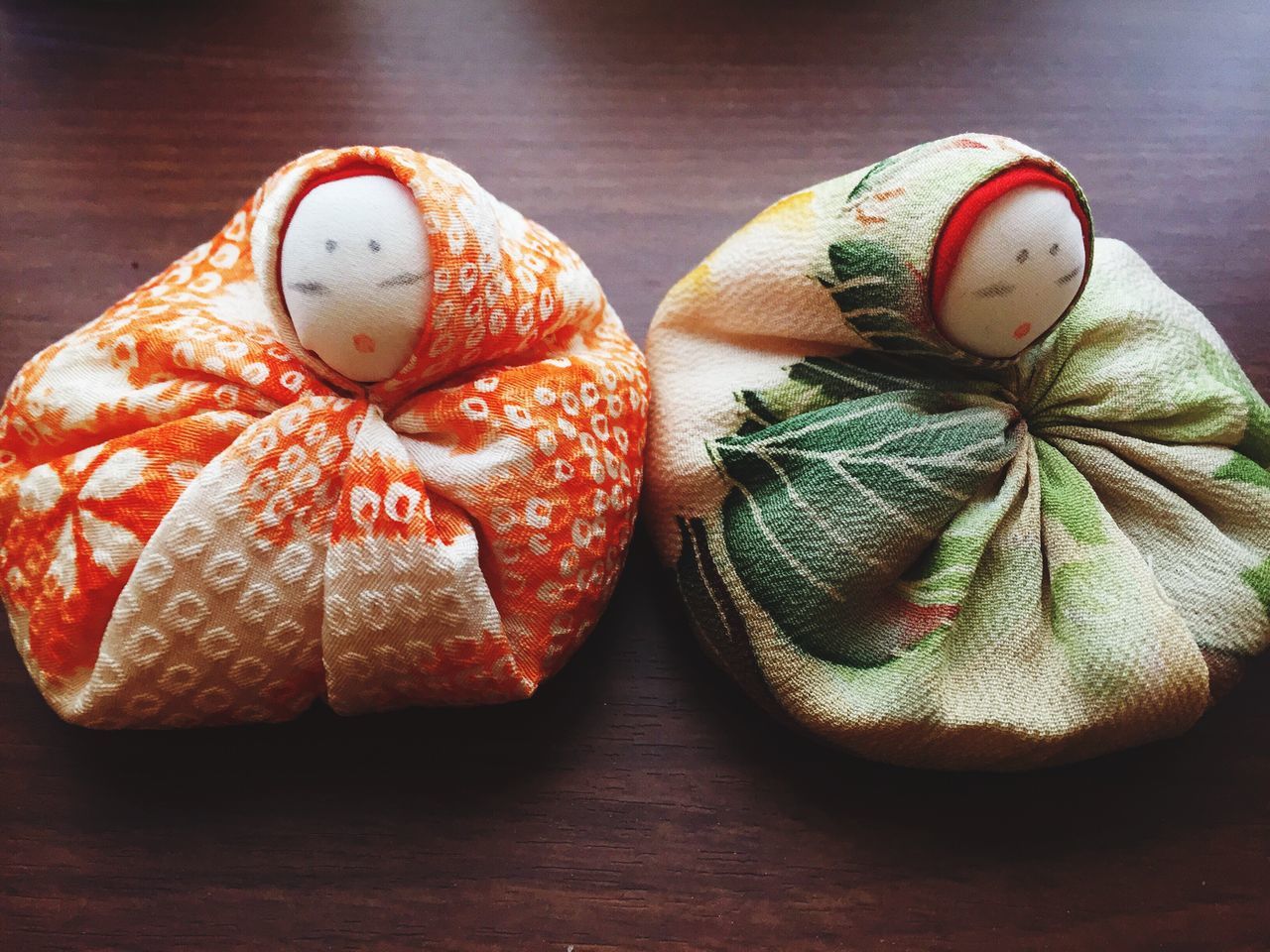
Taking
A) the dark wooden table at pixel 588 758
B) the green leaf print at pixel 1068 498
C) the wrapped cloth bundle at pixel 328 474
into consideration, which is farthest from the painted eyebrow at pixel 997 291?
the dark wooden table at pixel 588 758

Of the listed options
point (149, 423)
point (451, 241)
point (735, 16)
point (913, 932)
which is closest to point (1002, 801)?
point (913, 932)

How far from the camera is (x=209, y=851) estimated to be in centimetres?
78

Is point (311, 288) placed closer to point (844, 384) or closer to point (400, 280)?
point (400, 280)

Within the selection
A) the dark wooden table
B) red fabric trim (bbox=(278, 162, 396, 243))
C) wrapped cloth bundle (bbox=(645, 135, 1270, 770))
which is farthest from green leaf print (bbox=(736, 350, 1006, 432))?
red fabric trim (bbox=(278, 162, 396, 243))

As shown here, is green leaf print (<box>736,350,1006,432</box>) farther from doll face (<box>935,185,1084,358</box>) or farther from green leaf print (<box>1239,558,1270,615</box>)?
green leaf print (<box>1239,558,1270,615</box>)

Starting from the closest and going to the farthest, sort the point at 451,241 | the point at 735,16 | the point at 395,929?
the point at 451,241, the point at 395,929, the point at 735,16

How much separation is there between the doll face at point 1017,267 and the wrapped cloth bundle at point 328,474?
247 millimetres

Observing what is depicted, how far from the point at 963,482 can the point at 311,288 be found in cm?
46

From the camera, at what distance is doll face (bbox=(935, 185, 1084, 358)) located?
0.67 meters

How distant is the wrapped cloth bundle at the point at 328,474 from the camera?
66 centimetres

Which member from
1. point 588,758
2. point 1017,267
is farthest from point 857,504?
point 588,758

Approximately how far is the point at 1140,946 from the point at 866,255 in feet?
1.80

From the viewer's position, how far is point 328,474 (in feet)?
2.24

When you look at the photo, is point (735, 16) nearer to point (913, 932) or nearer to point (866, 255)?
point (866, 255)
